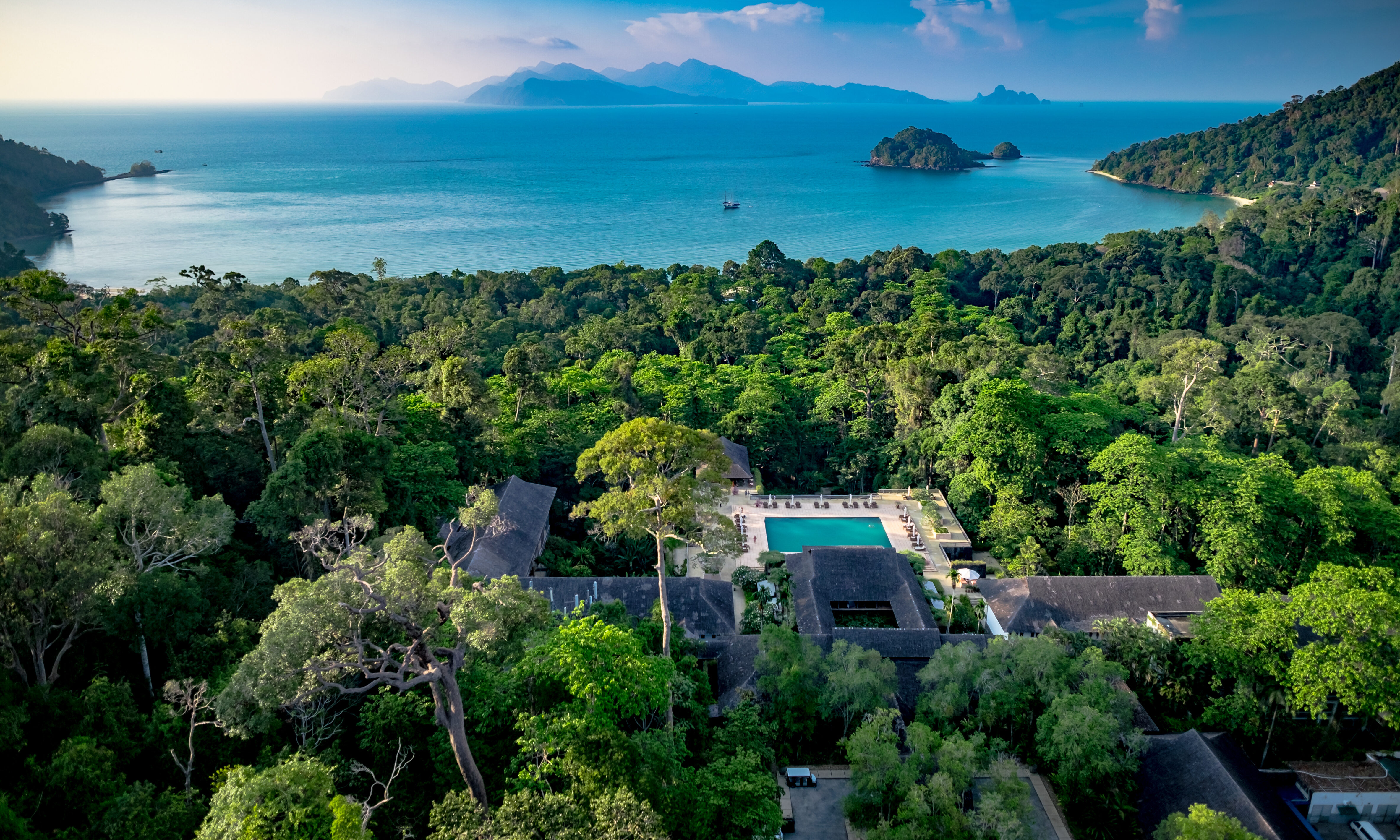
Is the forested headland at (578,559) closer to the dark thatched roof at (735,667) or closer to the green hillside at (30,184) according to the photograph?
the dark thatched roof at (735,667)

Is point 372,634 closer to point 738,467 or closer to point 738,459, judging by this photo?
point 738,467

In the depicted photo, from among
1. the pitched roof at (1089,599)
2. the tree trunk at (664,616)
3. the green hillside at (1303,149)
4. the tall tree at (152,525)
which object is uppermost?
the green hillside at (1303,149)

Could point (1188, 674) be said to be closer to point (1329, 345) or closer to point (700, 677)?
point (700, 677)

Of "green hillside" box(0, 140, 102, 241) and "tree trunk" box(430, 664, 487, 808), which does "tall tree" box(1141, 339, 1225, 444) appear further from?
"green hillside" box(0, 140, 102, 241)

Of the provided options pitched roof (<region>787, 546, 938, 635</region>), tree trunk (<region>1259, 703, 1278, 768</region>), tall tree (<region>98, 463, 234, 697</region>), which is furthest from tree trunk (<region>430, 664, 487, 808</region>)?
tree trunk (<region>1259, 703, 1278, 768</region>)

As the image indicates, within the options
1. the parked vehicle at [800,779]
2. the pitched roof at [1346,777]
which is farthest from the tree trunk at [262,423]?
the pitched roof at [1346,777]

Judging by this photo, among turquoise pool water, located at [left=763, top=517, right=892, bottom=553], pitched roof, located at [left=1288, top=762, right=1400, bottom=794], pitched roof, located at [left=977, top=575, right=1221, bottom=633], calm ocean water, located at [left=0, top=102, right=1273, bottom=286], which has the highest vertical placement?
calm ocean water, located at [left=0, top=102, right=1273, bottom=286]
